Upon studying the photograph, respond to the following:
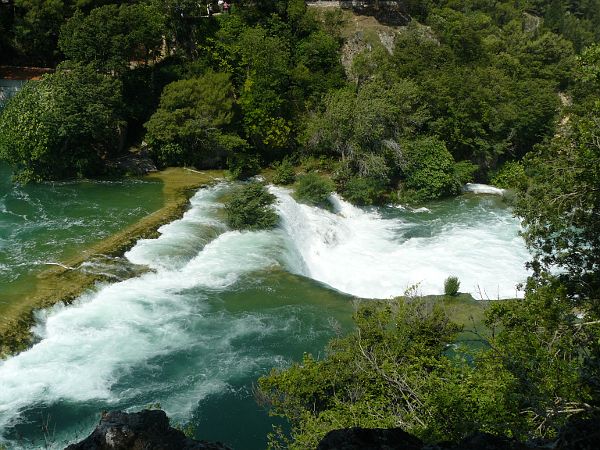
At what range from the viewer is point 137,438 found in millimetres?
5832

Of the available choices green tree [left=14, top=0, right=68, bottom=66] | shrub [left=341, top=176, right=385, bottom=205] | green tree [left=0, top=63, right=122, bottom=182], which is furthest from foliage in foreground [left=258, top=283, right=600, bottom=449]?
green tree [left=14, top=0, right=68, bottom=66]

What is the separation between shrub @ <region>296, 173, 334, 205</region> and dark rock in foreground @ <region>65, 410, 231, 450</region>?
23315 millimetres

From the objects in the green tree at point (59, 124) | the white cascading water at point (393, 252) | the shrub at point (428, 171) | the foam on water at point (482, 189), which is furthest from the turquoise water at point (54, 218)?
the foam on water at point (482, 189)

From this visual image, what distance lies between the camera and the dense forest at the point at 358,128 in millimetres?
11250

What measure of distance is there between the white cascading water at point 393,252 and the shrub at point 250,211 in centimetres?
97

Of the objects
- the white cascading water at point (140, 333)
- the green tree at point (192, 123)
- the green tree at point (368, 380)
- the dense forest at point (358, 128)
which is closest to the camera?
the green tree at point (368, 380)

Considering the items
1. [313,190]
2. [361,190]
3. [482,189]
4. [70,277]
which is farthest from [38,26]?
[482,189]

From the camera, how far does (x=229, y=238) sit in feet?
79.8

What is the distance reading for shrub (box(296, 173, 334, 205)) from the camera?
29047 mm

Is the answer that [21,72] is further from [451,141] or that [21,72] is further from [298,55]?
[451,141]

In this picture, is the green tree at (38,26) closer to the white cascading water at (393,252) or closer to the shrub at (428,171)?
the white cascading water at (393,252)

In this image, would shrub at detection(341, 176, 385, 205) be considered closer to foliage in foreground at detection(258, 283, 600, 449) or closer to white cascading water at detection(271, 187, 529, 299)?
white cascading water at detection(271, 187, 529, 299)

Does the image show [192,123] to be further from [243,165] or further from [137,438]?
[137,438]

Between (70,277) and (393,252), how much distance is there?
43.7 ft
